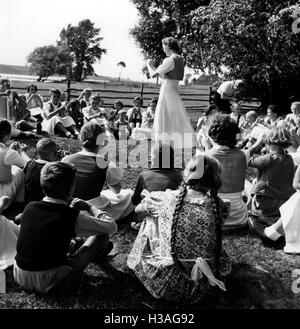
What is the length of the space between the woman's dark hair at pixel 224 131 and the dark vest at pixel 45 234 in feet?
6.70

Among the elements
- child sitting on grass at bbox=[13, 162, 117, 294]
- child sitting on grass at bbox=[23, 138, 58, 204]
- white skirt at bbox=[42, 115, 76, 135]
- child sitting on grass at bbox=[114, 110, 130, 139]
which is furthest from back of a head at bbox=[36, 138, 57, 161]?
child sitting on grass at bbox=[114, 110, 130, 139]

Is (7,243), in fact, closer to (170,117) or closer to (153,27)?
(170,117)

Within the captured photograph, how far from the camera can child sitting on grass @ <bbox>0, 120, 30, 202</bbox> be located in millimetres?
4918

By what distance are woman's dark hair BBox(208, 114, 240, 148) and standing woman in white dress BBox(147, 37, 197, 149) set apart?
3014mm

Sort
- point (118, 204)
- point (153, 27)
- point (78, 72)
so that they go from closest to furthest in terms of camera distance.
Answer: point (118, 204)
point (153, 27)
point (78, 72)

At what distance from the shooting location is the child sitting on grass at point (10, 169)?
16.1ft

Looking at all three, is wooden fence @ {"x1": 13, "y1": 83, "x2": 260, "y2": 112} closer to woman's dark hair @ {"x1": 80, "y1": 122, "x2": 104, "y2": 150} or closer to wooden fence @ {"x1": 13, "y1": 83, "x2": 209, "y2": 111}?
wooden fence @ {"x1": 13, "y1": 83, "x2": 209, "y2": 111}

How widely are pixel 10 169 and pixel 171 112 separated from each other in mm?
3751

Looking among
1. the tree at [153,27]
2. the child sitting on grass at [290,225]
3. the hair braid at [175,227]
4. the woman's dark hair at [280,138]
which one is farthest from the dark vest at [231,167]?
the tree at [153,27]

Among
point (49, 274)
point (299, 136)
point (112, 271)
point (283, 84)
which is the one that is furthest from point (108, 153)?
point (283, 84)

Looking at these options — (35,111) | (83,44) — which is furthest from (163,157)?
(83,44)

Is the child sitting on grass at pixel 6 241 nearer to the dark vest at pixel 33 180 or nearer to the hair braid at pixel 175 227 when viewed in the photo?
the dark vest at pixel 33 180

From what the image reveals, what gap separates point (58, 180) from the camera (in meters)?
3.31
